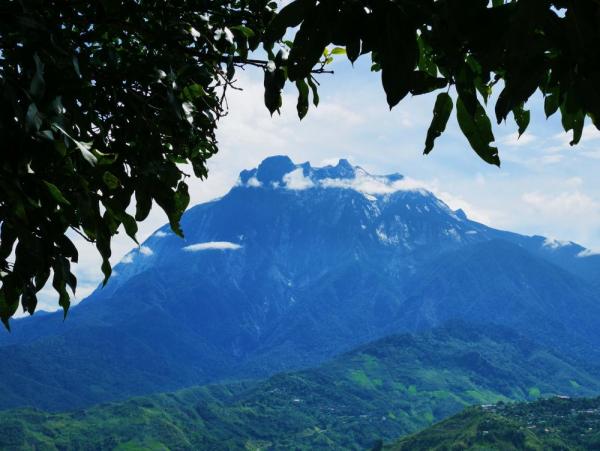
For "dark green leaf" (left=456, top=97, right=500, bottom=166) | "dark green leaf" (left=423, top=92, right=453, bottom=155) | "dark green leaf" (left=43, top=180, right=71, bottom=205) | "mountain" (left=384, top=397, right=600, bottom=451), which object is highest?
"dark green leaf" (left=43, top=180, right=71, bottom=205)

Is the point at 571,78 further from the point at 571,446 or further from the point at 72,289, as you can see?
the point at 571,446

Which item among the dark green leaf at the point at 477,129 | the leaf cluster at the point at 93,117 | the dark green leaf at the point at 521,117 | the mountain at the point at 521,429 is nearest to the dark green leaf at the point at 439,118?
the dark green leaf at the point at 477,129

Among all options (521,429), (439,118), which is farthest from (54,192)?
(521,429)

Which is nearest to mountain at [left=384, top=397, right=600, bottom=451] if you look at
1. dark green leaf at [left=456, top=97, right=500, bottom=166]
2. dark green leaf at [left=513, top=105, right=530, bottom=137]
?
dark green leaf at [left=513, top=105, right=530, bottom=137]

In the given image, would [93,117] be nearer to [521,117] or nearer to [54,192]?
[54,192]

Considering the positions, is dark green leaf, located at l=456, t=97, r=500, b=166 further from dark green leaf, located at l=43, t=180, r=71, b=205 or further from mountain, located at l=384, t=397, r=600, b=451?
mountain, located at l=384, t=397, r=600, b=451

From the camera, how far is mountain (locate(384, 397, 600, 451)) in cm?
14912

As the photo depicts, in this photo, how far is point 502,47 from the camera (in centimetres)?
210

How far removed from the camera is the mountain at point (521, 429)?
489 feet

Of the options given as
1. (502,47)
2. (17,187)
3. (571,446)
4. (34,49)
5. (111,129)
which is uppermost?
(111,129)

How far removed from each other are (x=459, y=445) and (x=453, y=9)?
160169mm

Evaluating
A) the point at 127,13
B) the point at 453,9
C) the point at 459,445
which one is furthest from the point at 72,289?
the point at 459,445

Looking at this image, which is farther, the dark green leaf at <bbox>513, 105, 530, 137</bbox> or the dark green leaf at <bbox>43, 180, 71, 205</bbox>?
the dark green leaf at <bbox>513, 105, 530, 137</bbox>

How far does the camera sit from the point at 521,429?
154 m
